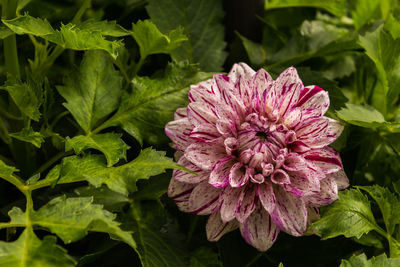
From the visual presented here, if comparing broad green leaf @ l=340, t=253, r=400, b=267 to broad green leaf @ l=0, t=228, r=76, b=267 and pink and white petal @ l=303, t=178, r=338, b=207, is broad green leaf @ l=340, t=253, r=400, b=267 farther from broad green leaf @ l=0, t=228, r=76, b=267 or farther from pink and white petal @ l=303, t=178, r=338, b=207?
broad green leaf @ l=0, t=228, r=76, b=267

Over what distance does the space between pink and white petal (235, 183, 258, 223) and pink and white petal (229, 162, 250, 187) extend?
0.02 metres

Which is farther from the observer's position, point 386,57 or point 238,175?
point 386,57

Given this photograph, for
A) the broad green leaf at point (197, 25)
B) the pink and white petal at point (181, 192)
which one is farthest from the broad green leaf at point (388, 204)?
the broad green leaf at point (197, 25)

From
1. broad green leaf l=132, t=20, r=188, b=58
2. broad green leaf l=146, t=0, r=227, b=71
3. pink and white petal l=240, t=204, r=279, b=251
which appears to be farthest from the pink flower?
broad green leaf l=146, t=0, r=227, b=71

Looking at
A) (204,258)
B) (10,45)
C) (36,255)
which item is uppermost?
(10,45)

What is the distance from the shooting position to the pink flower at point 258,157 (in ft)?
1.98

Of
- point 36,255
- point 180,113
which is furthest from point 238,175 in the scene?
point 36,255

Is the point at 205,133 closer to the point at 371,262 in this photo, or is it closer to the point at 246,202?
the point at 246,202

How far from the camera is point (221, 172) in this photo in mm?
610

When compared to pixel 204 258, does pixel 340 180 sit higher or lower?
higher

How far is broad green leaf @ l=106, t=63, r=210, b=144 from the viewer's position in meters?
0.72

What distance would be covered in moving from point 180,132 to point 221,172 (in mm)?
79

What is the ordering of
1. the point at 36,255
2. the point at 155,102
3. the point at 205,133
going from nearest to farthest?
the point at 36,255, the point at 205,133, the point at 155,102

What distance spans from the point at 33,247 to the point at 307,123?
34 centimetres
